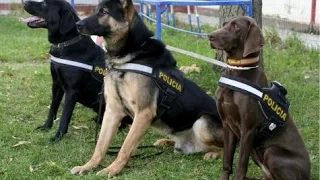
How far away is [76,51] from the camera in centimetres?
518

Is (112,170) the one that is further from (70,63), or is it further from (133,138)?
(70,63)

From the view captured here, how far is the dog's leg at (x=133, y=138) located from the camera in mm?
4403

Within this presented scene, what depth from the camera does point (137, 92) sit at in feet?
14.5

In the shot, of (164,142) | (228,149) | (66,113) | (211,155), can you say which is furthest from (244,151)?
(66,113)

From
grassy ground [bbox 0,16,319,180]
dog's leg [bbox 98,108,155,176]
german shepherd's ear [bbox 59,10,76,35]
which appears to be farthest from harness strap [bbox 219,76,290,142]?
german shepherd's ear [bbox 59,10,76,35]

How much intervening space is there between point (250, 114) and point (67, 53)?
6.53 feet

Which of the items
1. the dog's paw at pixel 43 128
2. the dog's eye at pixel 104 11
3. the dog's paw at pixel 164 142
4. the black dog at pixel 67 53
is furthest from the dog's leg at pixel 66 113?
the dog's eye at pixel 104 11

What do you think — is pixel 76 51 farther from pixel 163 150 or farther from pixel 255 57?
pixel 255 57

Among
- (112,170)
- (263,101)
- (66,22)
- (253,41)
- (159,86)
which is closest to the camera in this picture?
(253,41)

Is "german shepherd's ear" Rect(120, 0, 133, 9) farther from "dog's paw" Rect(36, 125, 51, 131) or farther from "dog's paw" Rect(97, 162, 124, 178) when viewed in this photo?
"dog's paw" Rect(36, 125, 51, 131)

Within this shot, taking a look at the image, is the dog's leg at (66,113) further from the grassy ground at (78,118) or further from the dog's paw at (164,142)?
the dog's paw at (164,142)

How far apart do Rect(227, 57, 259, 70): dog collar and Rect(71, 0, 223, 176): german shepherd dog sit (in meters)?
0.79

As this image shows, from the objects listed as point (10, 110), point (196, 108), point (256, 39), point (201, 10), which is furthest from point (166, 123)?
point (201, 10)

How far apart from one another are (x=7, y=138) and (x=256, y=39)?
99.8 inches
